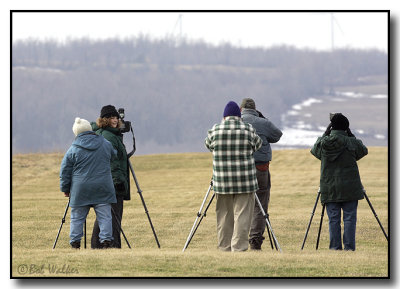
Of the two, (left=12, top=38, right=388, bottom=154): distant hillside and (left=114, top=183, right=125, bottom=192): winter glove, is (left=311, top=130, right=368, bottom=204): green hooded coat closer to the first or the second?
(left=114, top=183, right=125, bottom=192): winter glove

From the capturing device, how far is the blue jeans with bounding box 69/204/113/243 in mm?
13141

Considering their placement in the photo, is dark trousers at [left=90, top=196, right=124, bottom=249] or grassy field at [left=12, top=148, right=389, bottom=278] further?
dark trousers at [left=90, top=196, right=124, bottom=249]

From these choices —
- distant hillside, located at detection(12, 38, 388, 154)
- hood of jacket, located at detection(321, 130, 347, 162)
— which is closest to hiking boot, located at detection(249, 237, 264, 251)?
hood of jacket, located at detection(321, 130, 347, 162)

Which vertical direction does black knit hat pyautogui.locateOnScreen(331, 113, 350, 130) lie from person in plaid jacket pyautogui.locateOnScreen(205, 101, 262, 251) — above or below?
above

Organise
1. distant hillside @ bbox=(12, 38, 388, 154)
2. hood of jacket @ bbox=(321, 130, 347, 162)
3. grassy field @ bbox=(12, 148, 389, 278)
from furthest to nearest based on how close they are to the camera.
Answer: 1. distant hillside @ bbox=(12, 38, 388, 154)
2. hood of jacket @ bbox=(321, 130, 347, 162)
3. grassy field @ bbox=(12, 148, 389, 278)

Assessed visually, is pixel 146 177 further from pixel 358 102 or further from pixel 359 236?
pixel 358 102

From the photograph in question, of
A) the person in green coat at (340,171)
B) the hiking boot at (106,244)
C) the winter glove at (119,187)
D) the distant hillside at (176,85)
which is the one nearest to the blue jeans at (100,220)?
the hiking boot at (106,244)

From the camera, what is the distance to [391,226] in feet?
41.3

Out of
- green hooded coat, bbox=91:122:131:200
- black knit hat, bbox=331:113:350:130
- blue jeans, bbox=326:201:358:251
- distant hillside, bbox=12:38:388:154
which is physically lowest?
blue jeans, bbox=326:201:358:251

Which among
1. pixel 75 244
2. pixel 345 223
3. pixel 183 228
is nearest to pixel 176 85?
pixel 183 228

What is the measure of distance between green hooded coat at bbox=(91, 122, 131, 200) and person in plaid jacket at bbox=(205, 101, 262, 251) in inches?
73.6

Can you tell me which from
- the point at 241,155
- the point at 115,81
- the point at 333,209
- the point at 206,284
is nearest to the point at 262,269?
the point at 206,284

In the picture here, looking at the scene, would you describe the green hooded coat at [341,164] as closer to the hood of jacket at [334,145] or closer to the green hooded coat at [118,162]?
the hood of jacket at [334,145]

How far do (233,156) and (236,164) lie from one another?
128 millimetres
